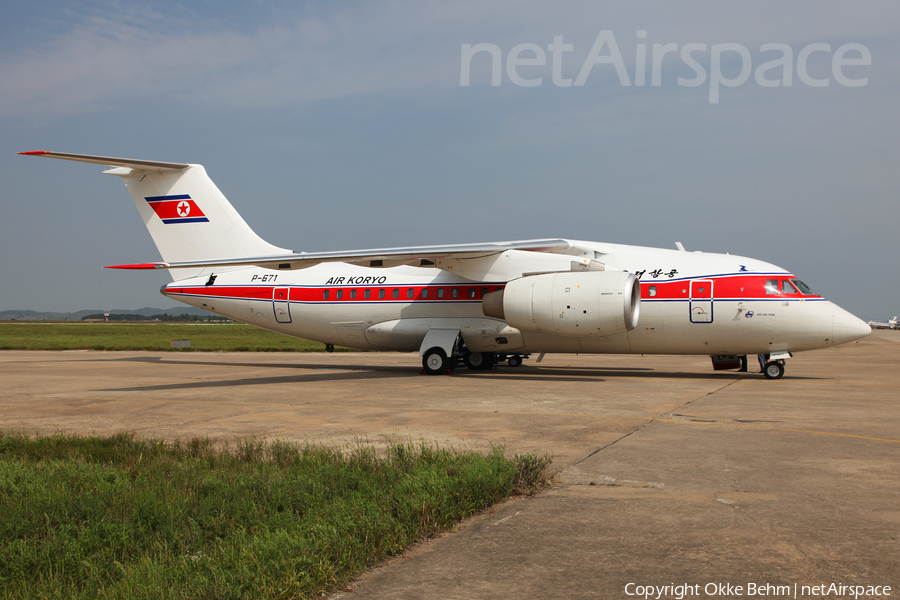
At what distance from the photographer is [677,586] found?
11.8 feet

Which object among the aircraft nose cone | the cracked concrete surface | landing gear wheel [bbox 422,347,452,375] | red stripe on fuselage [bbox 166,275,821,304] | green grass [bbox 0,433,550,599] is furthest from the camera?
landing gear wheel [bbox 422,347,452,375]

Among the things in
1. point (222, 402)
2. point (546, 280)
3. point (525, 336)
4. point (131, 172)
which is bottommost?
point (222, 402)

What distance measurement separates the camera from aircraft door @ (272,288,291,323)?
2008cm

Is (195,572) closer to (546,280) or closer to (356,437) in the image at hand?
(356,437)

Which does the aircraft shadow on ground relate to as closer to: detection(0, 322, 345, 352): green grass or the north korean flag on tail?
the north korean flag on tail

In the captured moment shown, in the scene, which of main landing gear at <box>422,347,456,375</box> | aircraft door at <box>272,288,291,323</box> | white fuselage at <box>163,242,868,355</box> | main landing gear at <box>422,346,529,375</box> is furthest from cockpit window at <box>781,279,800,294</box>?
aircraft door at <box>272,288,291,323</box>

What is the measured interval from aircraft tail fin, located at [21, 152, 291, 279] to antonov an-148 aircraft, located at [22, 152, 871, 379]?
0.03 meters

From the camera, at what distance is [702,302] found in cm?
1588

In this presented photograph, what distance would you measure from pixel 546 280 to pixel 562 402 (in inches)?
180

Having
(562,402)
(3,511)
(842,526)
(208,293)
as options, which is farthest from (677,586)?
(208,293)

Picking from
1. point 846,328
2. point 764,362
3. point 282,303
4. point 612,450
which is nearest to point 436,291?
point 282,303

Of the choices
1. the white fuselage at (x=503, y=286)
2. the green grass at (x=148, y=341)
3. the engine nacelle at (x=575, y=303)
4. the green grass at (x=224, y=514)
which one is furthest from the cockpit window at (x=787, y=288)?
the green grass at (x=148, y=341)

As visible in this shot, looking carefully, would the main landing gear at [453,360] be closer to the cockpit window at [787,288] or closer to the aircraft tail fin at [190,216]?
the aircraft tail fin at [190,216]

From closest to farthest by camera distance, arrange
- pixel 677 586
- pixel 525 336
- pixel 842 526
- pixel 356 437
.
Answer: pixel 677 586 → pixel 842 526 → pixel 356 437 → pixel 525 336
